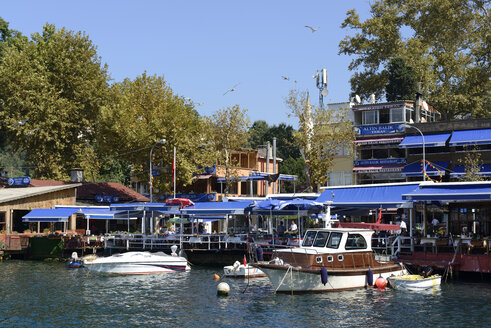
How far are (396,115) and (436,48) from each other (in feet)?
52.5

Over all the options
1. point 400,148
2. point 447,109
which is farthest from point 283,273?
point 447,109

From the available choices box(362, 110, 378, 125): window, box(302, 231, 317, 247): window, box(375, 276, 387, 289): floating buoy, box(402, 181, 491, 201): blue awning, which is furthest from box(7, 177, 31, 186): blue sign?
box(375, 276, 387, 289): floating buoy

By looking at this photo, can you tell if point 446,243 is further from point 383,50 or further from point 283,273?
point 383,50

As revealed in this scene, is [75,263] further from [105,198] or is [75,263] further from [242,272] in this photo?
[105,198]

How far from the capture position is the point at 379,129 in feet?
243

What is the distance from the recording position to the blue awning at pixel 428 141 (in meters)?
65.4

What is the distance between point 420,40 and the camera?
8456cm

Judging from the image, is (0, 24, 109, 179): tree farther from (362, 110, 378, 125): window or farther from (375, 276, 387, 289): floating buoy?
(375, 276, 387, 289): floating buoy

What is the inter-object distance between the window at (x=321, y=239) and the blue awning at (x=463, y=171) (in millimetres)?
32937

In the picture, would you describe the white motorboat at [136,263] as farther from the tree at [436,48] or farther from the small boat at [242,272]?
the tree at [436,48]

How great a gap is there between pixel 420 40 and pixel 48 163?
51.3 m

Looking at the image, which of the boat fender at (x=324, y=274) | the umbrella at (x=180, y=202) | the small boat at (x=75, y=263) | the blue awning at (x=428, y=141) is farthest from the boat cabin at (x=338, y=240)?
the blue awning at (x=428, y=141)

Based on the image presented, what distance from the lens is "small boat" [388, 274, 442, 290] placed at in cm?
3506

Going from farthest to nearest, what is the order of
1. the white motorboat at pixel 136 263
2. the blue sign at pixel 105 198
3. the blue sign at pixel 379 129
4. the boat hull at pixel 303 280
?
1. the blue sign at pixel 379 129
2. the blue sign at pixel 105 198
3. the white motorboat at pixel 136 263
4. the boat hull at pixel 303 280
